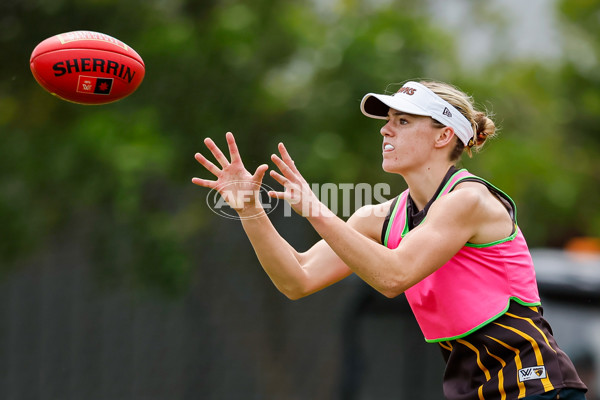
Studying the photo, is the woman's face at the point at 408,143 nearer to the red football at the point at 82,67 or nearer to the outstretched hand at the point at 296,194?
the outstretched hand at the point at 296,194

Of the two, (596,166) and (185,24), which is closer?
(185,24)

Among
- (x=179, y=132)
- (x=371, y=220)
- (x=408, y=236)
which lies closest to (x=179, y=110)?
(x=179, y=132)

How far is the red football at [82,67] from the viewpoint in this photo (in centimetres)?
429

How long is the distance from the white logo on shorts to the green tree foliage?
543cm

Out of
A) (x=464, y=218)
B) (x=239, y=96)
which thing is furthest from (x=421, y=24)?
(x=464, y=218)

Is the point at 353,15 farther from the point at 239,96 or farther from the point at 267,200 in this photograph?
the point at 267,200

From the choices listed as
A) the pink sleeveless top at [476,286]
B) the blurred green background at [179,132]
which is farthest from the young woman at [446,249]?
the blurred green background at [179,132]

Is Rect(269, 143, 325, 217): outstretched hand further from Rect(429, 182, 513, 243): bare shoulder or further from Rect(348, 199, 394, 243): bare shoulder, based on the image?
Rect(348, 199, 394, 243): bare shoulder

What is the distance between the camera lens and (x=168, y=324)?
1073 cm

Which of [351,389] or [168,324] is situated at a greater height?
[168,324]

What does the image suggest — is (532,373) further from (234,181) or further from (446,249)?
(234,181)

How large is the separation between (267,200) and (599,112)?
21.4 ft

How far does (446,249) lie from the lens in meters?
3.14

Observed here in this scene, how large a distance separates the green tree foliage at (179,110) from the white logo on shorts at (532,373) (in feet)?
17.8
